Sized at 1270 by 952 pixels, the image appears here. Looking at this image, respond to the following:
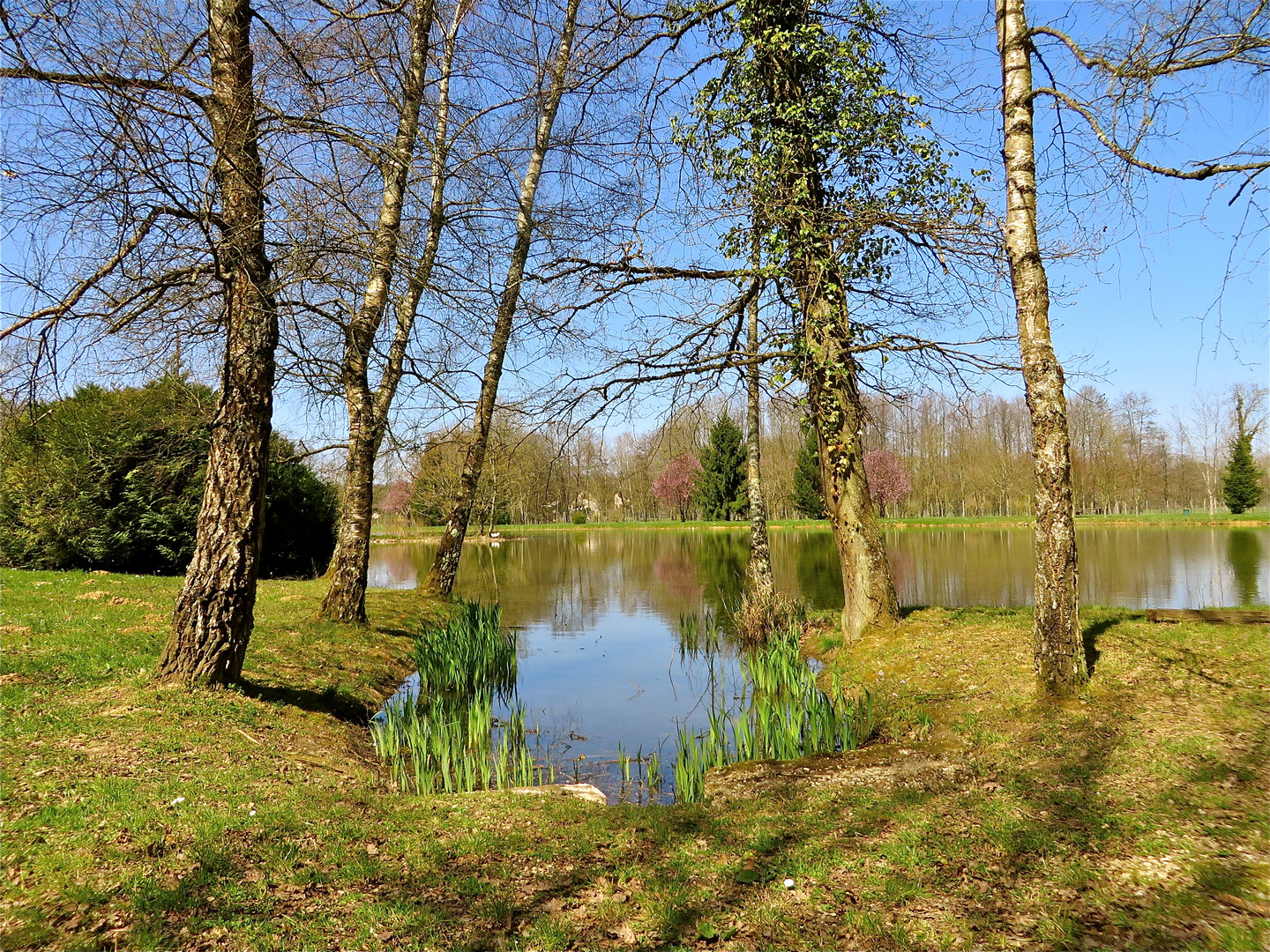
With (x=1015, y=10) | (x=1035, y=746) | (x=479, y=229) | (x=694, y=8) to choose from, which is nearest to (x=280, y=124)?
(x=479, y=229)

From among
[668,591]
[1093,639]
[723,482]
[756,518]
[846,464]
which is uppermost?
[723,482]

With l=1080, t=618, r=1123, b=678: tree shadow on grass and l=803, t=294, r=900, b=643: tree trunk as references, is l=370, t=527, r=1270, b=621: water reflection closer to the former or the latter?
l=803, t=294, r=900, b=643: tree trunk

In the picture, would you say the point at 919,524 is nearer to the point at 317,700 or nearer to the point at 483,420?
the point at 483,420

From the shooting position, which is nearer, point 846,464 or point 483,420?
point 846,464

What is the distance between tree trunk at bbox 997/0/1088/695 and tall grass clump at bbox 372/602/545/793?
359 cm

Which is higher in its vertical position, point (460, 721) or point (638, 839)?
point (638, 839)

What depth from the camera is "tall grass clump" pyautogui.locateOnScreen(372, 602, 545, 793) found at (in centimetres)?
458

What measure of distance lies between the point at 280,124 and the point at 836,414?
5.41 m

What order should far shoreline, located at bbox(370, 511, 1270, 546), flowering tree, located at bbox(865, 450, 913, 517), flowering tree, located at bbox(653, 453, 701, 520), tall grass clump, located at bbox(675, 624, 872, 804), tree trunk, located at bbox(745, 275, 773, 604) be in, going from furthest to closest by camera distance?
A: flowering tree, located at bbox(653, 453, 701, 520)
far shoreline, located at bbox(370, 511, 1270, 546)
flowering tree, located at bbox(865, 450, 913, 517)
tree trunk, located at bbox(745, 275, 773, 604)
tall grass clump, located at bbox(675, 624, 872, 804)

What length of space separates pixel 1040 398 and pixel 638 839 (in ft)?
12.7

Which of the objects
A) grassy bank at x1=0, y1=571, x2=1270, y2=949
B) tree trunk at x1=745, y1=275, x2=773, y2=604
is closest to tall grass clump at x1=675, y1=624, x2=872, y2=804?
grassy bank at x1=0, y1=571, x2=1270, y2=949

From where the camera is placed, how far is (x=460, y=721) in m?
6.22

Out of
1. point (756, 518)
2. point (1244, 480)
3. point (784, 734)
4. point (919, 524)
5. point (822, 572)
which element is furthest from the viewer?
point (919, 524)

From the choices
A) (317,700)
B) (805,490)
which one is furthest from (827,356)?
(805,490)
